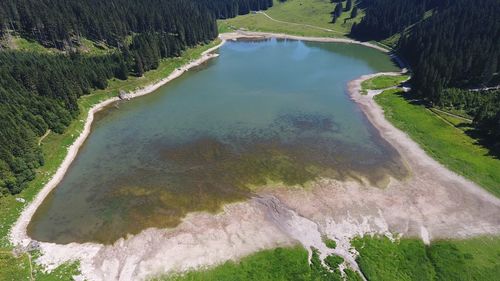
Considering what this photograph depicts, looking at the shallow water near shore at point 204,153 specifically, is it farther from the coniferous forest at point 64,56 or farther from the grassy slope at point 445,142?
the coniferous forest at point 64,56

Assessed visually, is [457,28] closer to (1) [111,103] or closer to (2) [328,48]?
(2) [328,48]

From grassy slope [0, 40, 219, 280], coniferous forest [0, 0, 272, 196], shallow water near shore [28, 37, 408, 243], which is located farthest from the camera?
coniferous forest [0, 0, 272, 196]

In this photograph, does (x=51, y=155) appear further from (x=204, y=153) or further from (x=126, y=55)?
(x=126, y=55)

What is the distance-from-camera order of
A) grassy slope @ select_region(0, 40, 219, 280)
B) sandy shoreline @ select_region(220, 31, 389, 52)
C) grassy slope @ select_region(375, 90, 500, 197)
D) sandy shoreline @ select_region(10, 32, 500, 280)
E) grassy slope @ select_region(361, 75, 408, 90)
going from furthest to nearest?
sandy shoreline @ select_region(220, 31, 389, 52) < grassy slope @ select_region(361, 75, 408, 90) < grassy slope @ select_region(375, 90, 500, 197) < sandy shoreline @ select_region(10, 32, 500, 280) < grassy slope @ select_region(0, 40, 219, 280)

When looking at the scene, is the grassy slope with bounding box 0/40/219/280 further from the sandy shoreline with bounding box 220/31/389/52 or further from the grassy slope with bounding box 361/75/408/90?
the sandy shoreline with bounding box 220/31/389/52

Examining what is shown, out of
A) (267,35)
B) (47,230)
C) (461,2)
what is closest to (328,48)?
(267,35)

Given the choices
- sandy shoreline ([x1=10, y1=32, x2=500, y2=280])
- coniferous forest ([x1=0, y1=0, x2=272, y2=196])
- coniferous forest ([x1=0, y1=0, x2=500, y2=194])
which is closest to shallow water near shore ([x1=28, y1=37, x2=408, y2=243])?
sandy shoreline ([x1=10, y1=32, x2=500, y2=280])
